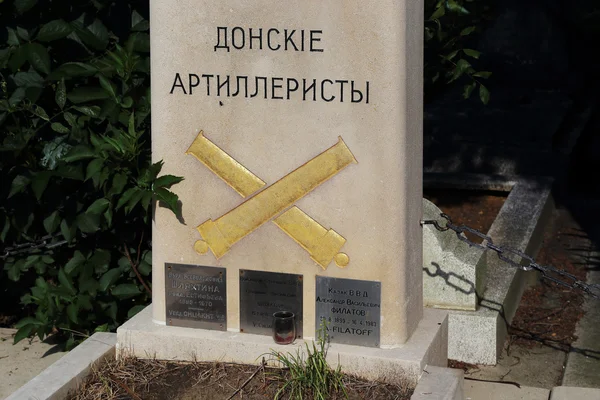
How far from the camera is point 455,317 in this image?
17.8 feet

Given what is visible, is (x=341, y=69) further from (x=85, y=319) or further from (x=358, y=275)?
(x=85, y=319)

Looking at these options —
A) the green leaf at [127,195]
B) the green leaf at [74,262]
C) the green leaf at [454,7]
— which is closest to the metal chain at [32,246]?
the green leaf at [74,262]

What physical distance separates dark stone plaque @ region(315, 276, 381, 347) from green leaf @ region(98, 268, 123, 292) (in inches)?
51.6

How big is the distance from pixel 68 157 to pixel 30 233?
1.05m

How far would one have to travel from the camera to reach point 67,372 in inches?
167

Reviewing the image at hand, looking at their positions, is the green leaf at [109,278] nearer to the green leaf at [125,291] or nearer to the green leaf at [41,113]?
the green leaf at [125,291]

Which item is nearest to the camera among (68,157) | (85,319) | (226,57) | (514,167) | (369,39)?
(369,39)

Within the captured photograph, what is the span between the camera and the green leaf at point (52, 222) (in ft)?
17.2

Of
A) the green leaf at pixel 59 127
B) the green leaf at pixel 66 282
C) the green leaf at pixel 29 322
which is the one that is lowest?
the green leaf at pixel 29 322

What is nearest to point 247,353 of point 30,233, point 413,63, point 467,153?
point 413,63

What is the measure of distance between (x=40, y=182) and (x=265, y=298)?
1.34m

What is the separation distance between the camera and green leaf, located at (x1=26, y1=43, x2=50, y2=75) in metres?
5.02

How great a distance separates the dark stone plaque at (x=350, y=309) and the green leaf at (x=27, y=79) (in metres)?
1.89

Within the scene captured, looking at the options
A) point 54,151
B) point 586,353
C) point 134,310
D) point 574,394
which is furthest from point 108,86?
point 586,353
